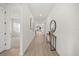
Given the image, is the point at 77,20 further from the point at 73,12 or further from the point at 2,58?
the point at 2,58

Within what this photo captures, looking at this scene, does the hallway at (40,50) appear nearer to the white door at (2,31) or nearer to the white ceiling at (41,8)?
the white door at (2,31)

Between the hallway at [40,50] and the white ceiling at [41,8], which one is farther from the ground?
the white ceiling at [41,8]

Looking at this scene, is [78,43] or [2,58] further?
[78,43]

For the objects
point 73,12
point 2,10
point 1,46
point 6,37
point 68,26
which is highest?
point 2,10

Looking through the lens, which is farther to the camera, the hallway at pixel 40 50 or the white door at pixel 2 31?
the white door at pixel 2 31

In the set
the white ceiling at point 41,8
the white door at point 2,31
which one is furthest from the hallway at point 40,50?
the white ceiling at point 41,8

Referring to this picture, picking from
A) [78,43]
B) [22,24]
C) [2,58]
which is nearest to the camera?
[2,58]

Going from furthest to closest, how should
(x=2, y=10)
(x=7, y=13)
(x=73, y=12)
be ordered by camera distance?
(x=7, y=13) < (x=2, y=10) < (x=73, y=12)

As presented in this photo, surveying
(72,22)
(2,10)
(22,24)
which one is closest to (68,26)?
(72,22)

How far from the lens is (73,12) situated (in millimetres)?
1800

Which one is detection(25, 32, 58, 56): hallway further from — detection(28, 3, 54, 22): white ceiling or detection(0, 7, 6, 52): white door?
detection(28, 3, 54, 22): white ceiling

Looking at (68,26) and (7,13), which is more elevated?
(7,13)

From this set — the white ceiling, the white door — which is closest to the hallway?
the white door

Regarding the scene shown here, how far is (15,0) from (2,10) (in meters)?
1.97
